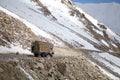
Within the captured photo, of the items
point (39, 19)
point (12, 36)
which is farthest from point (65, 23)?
point (12, 36)

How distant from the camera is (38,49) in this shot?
4244 centimetres

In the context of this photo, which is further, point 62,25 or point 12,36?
point 62,25

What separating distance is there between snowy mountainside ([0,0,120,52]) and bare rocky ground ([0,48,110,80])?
28.5 m

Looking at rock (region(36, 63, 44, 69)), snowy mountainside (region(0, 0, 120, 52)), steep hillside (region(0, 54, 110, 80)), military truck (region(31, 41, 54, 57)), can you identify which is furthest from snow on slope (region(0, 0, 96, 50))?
rock (region(36, 63, 44, 69))

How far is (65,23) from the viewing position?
310 feet

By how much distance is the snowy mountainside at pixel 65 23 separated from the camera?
7919cm

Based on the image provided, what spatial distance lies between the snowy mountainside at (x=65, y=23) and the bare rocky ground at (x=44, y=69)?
93.4 ft

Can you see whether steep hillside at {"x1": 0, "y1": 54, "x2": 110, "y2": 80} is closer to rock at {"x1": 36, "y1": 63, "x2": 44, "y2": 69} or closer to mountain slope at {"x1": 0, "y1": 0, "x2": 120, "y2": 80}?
rock at {"x1": 36, "y1": 63, "x2": 44, "y2": 69}

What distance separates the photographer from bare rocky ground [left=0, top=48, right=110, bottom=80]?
1174 inches

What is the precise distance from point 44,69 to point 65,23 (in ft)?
199

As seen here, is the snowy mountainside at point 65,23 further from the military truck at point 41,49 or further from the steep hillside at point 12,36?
the military truck at point 41,49

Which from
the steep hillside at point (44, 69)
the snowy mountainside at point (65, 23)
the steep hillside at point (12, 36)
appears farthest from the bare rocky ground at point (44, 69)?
the snowy mountainside at point (65, 23)

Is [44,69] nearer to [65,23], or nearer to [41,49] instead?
[41,49]

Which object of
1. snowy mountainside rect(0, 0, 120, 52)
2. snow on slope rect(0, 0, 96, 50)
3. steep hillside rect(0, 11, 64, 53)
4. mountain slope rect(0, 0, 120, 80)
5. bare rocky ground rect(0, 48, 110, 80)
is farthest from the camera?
snowy mountainside rect(0, 0, 120, 52)
